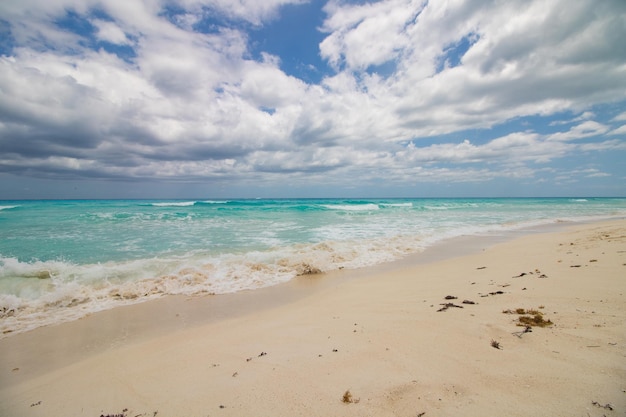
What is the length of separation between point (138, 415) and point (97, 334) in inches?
116

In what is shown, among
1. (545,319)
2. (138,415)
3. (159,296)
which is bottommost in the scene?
(159,296)

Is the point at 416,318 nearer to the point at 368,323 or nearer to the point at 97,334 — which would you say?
the point at 368,323

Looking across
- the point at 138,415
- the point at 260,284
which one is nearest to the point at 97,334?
the point at 138,415

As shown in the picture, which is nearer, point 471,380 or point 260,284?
point 471,380

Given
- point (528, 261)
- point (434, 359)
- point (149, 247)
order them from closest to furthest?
1. point (434, 359)
2. point (528, 261)
3. point (149, 247)

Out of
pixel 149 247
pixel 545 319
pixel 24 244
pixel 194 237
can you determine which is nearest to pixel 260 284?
pixel 545 319

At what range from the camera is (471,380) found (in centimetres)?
247

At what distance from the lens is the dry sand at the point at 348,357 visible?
2326mm

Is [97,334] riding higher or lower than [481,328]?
lower

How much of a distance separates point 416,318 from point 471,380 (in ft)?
5.31

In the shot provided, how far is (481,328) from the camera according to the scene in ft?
11.4

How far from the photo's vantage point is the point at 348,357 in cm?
309

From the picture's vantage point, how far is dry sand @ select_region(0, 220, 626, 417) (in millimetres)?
2326

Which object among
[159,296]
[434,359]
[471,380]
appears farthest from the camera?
[159,296]
